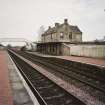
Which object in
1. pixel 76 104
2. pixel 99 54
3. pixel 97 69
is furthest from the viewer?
pixel 99 54

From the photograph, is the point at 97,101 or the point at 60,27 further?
the point at 60,27

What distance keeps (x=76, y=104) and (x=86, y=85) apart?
5.01 meters

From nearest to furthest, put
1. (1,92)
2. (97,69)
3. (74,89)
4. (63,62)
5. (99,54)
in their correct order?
1. (1,92)
2. (74,89)
3. (97,69)
4. (63,62)
5. (99,54)

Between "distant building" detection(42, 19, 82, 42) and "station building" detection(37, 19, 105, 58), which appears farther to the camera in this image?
"distant building" detection(42, 19, 82, 42)

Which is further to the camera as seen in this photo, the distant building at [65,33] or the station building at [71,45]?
the distant building at [65,33]

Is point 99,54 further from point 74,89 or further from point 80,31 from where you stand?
point 80,31

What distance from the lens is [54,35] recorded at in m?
69.8

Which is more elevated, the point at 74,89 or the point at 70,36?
the point at 70,36

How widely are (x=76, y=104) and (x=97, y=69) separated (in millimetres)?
10740

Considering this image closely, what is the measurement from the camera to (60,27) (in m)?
68.2

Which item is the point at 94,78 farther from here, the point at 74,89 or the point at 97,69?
the point at 74,89

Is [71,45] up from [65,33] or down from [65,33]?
down

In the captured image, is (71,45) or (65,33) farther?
(65,33)

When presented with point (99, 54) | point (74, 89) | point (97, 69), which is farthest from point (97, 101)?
point (99, 54)
